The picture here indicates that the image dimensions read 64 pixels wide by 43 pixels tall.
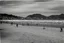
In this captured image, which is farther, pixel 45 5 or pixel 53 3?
pixel 45 5

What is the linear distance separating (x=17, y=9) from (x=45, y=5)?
2.01 metres

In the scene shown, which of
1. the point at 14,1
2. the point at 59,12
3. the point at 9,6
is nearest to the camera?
the point at 59,12

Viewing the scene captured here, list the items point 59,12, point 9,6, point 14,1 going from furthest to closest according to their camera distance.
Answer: point 9,6, point 14,1, point 59,12

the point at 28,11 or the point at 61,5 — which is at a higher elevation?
the point at 61,5

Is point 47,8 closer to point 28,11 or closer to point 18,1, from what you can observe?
point 28,11

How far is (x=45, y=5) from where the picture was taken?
606 centimetres

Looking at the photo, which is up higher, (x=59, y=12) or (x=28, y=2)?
(x=28, y=2)

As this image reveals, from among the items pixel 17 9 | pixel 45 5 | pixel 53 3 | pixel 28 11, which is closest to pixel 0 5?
pixel 17 9

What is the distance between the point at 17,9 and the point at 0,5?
141 cm

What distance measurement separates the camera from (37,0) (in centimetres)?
609

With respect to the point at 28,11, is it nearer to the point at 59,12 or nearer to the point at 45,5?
the point at 45,5

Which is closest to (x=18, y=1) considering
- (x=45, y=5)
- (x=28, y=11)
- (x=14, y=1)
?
(x=14, y=1)

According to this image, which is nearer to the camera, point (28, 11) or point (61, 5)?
point (61, 5)

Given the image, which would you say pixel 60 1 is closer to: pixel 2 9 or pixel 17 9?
pixel 17 9
